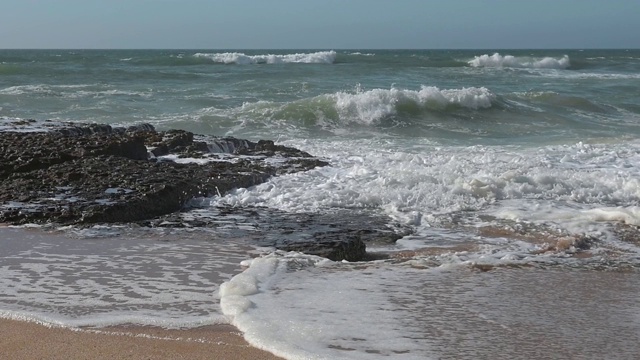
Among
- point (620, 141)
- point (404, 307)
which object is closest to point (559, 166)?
point (620, 141)

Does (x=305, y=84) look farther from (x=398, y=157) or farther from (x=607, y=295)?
(x=607, y=295)

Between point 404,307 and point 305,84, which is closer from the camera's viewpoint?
point 404,307

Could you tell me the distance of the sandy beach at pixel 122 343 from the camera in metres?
3.35

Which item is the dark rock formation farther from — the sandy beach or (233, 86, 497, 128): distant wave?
(233, 86, 497, 128): distant wave

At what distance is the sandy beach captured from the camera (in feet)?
11.0

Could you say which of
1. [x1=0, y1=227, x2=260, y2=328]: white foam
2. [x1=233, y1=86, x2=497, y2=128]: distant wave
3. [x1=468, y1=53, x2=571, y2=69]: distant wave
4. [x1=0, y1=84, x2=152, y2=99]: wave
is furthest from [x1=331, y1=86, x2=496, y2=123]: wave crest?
[x1=468, y1=53, x2=571, y2=69]: distant wave

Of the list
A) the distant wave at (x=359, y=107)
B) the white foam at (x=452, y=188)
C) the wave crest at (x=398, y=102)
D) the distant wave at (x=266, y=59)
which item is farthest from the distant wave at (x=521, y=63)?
the white foam at (x=452, y=188)

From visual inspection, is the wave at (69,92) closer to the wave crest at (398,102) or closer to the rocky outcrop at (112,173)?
the wave crest at (398,102)

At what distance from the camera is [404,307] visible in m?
4.06

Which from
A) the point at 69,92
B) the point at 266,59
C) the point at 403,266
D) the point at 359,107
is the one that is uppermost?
the point at 266,59

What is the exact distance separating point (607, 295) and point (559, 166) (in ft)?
16.3

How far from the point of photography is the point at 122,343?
3.48m

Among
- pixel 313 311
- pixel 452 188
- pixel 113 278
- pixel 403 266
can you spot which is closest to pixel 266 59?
pixel 452 188

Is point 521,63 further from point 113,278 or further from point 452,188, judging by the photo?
point 113,278
